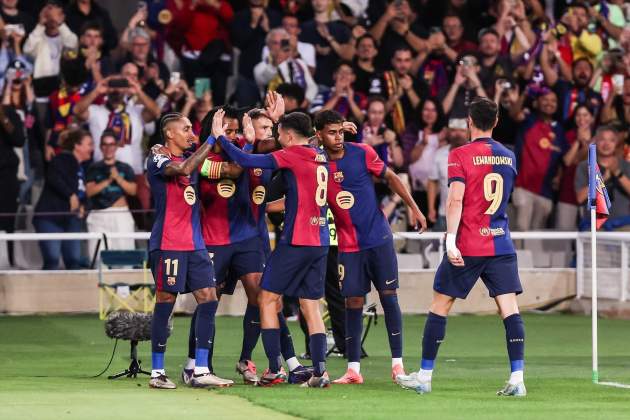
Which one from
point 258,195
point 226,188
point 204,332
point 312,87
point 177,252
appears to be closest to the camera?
point 177,252

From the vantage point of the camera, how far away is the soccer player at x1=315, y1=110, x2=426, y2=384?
1280 centimetres

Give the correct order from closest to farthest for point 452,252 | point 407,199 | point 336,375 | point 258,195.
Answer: point 452,252
point 407,199
point 258,195
point 336,375

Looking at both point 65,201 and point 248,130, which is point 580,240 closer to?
point 65,201

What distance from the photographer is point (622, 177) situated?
20.5 meters

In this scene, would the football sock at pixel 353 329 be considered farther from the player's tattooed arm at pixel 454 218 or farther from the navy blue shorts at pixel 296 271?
the player's tattooed arm at pixel 454 218

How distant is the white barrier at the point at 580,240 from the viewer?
19375mm

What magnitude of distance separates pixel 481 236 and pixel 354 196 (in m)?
1.45

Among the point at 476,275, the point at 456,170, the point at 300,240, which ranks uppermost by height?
the point at 456,170

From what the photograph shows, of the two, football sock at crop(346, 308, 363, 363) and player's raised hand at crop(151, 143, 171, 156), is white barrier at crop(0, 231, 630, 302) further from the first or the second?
player's raised hand at crop(151, 143, 171, 156)

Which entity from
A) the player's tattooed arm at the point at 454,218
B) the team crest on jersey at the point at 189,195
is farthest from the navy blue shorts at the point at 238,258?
the player's tattooed arm at the point at 454,218

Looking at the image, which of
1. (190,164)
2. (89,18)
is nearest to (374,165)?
(190,164)

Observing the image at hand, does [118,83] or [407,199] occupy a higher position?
[118,83]

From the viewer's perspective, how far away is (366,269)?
1295 cm

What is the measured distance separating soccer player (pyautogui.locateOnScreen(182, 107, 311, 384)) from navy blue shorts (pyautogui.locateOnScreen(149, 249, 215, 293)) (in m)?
0.44
